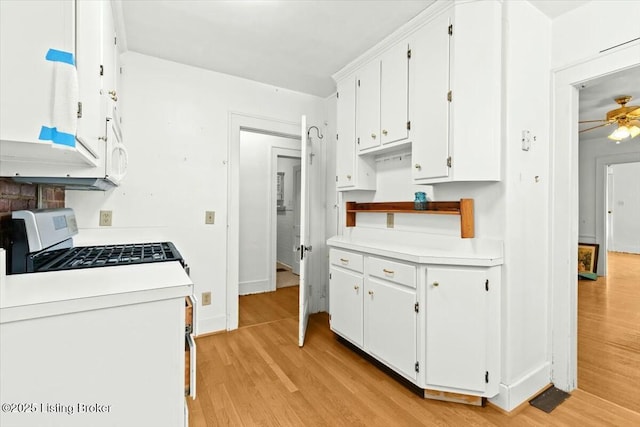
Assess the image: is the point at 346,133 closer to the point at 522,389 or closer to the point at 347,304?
the point at 347,304

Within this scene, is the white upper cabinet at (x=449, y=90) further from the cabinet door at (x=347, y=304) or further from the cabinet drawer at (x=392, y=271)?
the cabinet door at (x=347, y=304)

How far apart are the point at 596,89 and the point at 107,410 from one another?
4592mm

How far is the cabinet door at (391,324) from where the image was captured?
6.40ft

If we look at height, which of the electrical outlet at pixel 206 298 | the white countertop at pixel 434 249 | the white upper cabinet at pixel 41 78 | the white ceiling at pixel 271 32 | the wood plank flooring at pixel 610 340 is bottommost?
the wood plank flooring at pixel 610 340

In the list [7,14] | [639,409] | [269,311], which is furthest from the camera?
[269,311]

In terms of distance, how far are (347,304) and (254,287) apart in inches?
84.6

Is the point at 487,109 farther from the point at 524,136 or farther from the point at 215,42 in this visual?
the point at 215,42

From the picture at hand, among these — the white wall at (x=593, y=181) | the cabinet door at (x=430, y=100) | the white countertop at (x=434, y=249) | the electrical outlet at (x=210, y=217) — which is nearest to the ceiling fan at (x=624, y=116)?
the white wall at (x=593, y=181)

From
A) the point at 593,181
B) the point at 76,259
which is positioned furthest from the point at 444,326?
the point at 593,181

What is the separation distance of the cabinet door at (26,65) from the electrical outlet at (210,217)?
2.08 metres

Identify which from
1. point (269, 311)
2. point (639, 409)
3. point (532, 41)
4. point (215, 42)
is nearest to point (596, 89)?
point (532, 41)

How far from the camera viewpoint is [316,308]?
3.55m

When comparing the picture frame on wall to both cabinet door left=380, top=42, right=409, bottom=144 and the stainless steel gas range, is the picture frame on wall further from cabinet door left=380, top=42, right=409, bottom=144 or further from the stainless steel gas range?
the stainless steel gas range

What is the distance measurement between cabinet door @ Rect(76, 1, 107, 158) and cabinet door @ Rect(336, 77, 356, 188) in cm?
192
